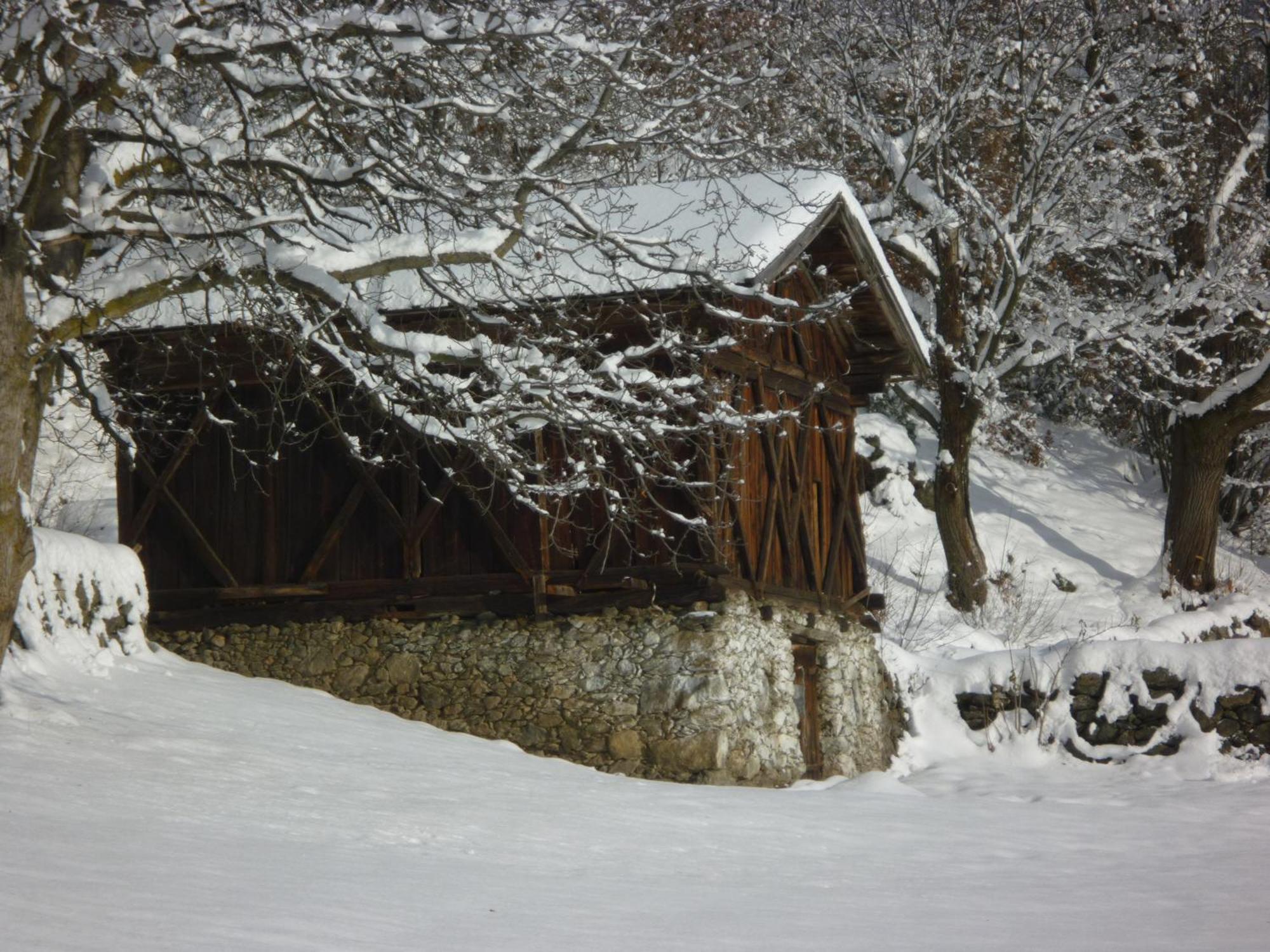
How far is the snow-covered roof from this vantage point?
339 inches

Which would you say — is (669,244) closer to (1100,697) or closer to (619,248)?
(619,248)

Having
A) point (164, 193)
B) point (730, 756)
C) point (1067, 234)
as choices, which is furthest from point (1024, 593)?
point (164, 193)

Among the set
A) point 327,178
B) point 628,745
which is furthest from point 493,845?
point 628,745

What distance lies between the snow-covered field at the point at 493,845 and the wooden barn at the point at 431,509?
1.35 meters

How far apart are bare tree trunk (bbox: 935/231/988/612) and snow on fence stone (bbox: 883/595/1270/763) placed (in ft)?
12.9

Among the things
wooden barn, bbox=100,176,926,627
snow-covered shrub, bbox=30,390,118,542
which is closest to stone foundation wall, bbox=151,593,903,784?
wooden barn, bbox=100,176,926,627

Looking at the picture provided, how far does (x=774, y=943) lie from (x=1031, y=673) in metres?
10.7

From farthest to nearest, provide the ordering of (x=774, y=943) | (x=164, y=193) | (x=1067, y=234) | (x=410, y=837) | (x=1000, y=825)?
(x=1067, y=234)
(x=1000, y=825)
(x=164, y=193)
(x=410, y=837)
(x=774, y=943)

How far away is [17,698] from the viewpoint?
28.1 ft

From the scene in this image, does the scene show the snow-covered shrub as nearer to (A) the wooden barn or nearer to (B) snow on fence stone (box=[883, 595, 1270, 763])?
(A) the wooden barn

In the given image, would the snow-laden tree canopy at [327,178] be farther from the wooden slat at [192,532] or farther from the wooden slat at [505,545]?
the wooden slat at [192,532]

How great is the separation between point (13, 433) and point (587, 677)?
579 centimetres

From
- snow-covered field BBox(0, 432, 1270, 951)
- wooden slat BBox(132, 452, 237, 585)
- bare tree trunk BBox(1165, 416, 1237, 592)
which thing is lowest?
snow-covered field BBox(0, 432, 1270, 951)

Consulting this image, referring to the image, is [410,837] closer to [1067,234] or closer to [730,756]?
[730,756]
